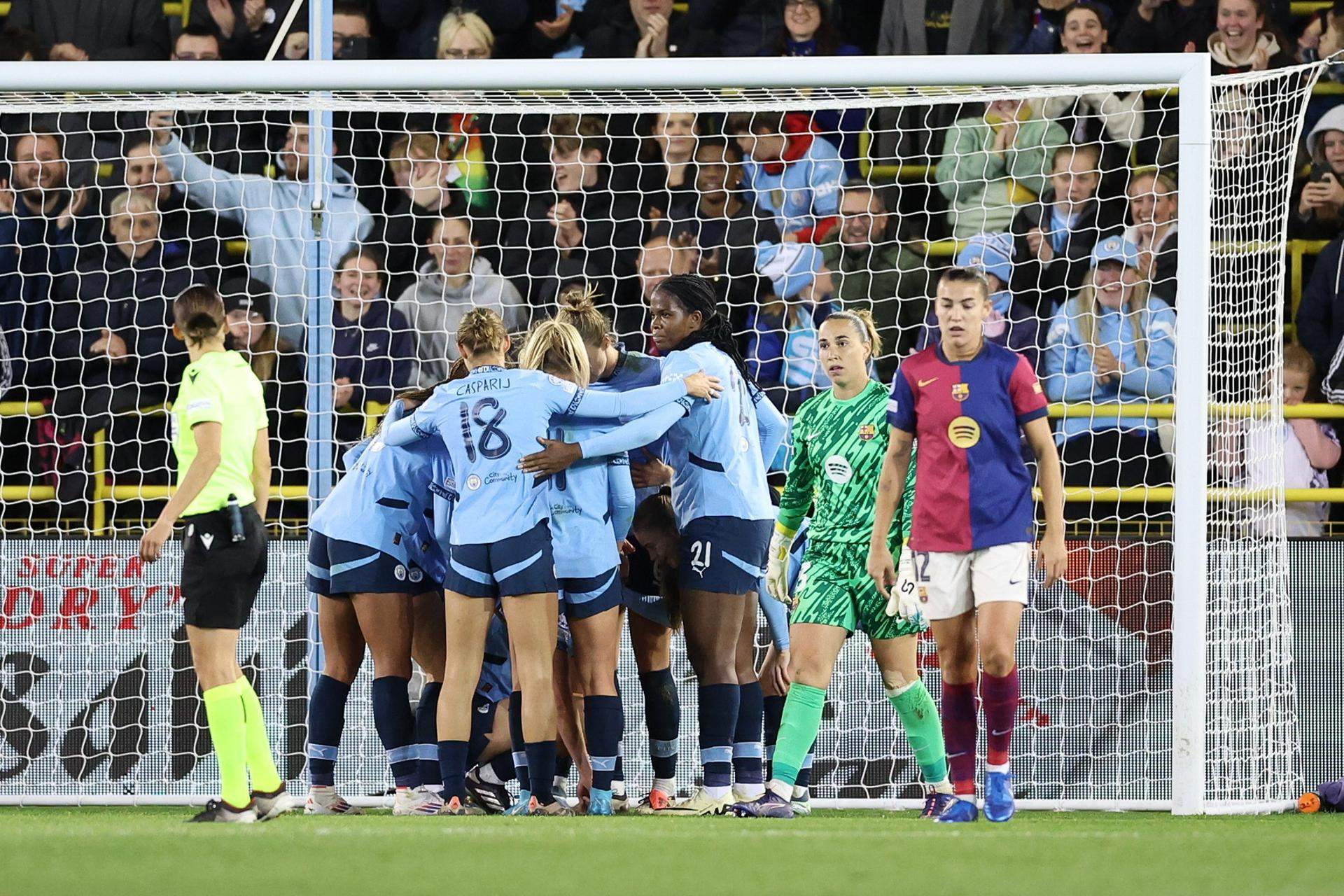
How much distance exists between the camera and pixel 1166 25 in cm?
936

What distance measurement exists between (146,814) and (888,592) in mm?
3128

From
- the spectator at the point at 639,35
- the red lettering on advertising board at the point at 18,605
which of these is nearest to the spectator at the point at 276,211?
the red lettering on advertising board at the point at 18,605

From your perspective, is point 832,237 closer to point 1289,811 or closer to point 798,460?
point 798,460

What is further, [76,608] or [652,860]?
[76,608]

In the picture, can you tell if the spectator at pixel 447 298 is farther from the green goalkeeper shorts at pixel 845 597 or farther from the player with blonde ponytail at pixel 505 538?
the green goalkeeper shorts at pixel 845 597

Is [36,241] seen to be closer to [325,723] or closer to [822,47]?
[325,723]

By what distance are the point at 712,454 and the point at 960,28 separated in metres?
4.78

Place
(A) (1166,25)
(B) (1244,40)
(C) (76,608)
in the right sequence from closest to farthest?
(C) (76,608), (B) (1244,40), (A) (1166,25)

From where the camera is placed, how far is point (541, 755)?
5316mm

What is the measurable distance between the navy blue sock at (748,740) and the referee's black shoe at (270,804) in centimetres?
156

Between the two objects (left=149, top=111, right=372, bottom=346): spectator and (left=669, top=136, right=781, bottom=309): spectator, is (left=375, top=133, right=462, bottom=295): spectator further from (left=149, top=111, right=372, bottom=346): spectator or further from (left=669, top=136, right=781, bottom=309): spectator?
(left=669, top=136, right=781, bottom=309): spectator

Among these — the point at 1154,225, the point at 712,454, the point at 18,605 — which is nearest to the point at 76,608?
the point at 18,605

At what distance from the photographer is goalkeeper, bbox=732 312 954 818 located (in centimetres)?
538

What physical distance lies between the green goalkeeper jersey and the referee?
74.2 inches
